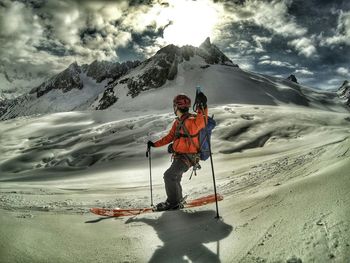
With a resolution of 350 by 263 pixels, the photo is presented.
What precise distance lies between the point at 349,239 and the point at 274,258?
1.93 ft

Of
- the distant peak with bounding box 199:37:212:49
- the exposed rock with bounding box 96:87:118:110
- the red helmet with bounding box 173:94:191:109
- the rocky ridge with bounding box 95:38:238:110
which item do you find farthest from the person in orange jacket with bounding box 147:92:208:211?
the distant peak with bounding box 199:37:212:49

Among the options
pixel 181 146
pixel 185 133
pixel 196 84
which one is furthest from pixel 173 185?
pixel 196 84

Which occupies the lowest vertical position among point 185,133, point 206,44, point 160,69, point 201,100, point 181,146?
point 181,146

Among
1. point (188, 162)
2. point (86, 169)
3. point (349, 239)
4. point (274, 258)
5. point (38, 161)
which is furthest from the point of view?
point (38, 161)

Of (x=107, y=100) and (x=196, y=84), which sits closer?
(x=196, y=84)

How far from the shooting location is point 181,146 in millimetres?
6738

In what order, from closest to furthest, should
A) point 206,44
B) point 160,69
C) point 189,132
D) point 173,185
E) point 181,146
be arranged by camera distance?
point 173,185, point 189,132, point 181,146, point 160,69, point 206,44

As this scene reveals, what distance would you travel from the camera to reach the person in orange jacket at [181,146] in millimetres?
6414

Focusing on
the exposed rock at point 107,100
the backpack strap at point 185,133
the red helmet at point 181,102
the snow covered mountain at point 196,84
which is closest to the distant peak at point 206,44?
the snow covered mountain at point 196,84

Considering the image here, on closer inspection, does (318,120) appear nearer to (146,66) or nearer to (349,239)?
(349,239)

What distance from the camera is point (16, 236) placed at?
3.37m

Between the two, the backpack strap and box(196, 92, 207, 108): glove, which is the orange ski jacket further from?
box(196, 92, 207, 108): glove

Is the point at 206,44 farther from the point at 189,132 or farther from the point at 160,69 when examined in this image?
the point at 189,132

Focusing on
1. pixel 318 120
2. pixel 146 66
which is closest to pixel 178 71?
pixel 146 66
